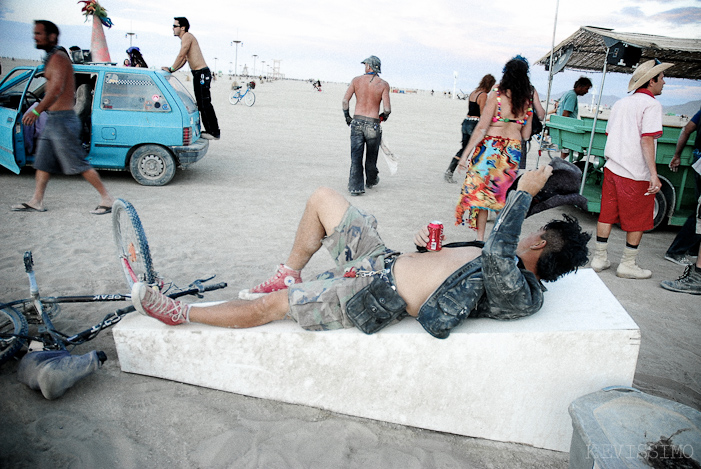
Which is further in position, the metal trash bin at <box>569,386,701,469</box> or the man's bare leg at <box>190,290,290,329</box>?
the man's bare leg at <box>190,290,290,329</box>

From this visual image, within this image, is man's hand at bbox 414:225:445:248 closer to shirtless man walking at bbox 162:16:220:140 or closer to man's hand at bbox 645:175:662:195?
man's hand at bbox 645:175:662:195

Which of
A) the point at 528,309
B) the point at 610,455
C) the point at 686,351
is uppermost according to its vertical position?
the point at 528,309

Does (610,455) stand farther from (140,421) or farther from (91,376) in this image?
(91,376)

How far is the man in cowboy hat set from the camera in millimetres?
4262

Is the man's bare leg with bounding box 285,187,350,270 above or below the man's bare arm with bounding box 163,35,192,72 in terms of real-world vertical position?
below

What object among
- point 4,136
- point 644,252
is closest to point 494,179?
point 644,252

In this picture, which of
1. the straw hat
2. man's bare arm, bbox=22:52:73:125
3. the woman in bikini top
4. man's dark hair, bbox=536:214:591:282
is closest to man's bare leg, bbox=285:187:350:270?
man's dark hair, bbox=536:214:591:282

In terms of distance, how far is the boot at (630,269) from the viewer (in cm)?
464

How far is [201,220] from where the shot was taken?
558 cm

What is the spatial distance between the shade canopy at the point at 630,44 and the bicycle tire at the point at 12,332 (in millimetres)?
7066

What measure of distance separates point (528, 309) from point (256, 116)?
Result: 17686 millimetres

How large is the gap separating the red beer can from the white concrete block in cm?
41

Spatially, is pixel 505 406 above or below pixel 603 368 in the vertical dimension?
below

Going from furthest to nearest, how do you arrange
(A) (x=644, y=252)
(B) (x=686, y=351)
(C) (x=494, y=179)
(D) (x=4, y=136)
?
(D) (x=4, y=136) → (A) (x=644, y=252) → (C) (x=494, y=179) → (B) (x=686, y=351)
